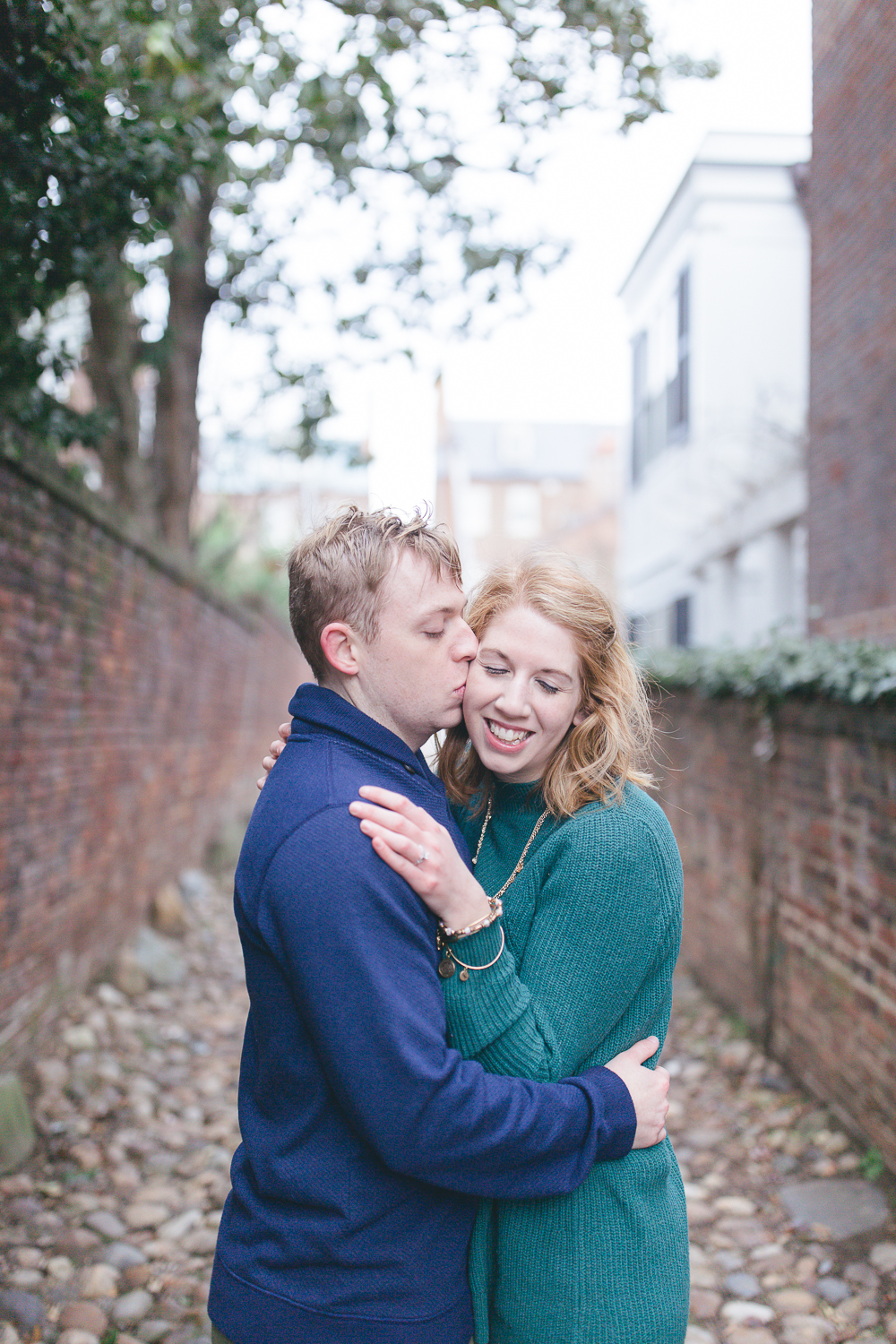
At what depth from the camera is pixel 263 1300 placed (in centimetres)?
158

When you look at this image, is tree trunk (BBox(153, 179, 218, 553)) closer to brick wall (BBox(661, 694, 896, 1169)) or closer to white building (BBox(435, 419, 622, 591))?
brick wall (BBox(661, 694, 896, 1169))

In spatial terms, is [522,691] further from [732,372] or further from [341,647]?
[732,372]

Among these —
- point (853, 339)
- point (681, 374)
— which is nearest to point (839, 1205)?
point (853, 339)

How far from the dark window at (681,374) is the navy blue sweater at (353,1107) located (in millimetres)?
14130

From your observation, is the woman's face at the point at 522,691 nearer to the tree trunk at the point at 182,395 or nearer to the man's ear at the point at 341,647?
the man's ear at the point at 341,647

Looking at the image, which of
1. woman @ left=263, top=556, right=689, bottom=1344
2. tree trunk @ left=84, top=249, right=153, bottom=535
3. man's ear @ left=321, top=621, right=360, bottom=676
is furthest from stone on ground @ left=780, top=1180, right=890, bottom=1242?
tree trunk @ left=84, top=249, right=153, bottom=535

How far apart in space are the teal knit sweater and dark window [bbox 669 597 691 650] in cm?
1437

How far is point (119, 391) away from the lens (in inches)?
301

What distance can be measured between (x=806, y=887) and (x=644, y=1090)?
3445 mm

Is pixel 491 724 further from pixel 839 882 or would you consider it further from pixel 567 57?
pixel 567 57

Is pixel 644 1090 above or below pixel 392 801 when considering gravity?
below

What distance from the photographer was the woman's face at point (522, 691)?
6.35ft

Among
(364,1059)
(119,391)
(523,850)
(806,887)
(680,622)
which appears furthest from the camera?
(680,622)

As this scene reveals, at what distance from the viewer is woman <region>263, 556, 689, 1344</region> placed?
1.59 m
